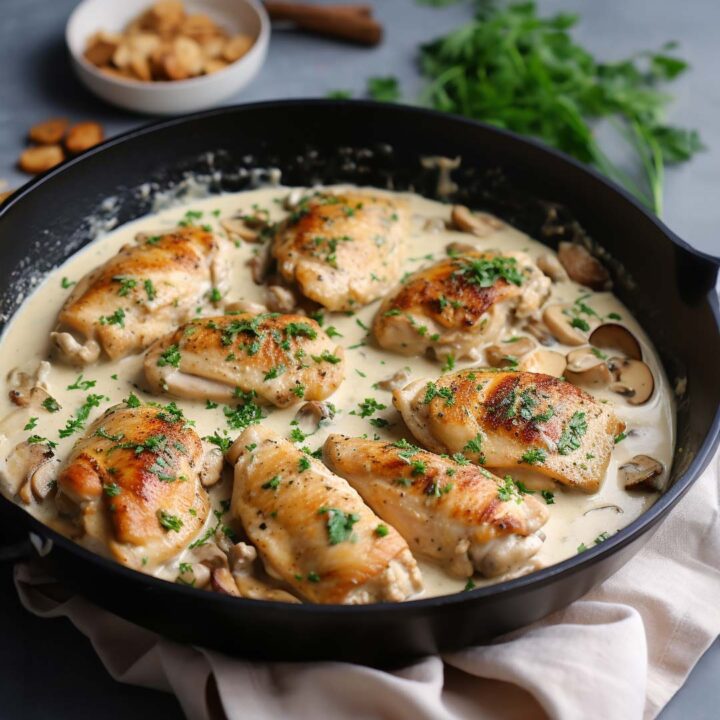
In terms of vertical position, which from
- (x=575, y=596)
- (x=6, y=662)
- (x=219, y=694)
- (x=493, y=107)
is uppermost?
(x=493, y=107)

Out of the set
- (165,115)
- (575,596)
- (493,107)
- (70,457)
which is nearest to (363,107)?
(493,107)

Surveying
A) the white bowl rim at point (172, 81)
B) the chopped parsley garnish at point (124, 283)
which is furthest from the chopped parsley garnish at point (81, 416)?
the white bowl rim at point (172, 81)

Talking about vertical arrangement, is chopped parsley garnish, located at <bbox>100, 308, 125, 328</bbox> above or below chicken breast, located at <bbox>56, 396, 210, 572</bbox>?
above

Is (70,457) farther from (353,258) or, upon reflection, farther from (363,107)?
(363,107)

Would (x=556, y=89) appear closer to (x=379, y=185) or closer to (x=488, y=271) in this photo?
(x=379, y=185)

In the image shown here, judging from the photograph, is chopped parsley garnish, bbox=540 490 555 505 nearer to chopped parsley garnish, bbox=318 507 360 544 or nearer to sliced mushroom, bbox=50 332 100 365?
chopped parsley garnish, bbox=318 507 360 544

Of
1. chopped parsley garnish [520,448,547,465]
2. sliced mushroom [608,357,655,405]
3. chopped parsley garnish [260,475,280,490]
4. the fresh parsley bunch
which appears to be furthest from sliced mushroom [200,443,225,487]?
the fresh parsley bunch

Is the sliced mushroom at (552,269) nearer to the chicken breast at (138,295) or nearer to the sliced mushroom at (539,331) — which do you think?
the sliced mushroom at (539,331)
